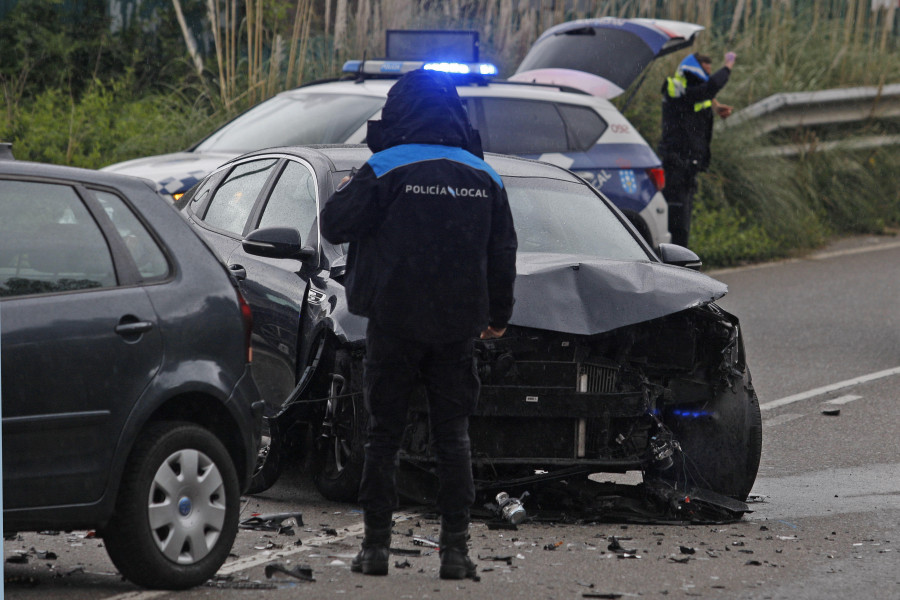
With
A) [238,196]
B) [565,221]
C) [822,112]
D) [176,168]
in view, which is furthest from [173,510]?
[822,112]

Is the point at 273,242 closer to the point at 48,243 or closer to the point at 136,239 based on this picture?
the point at 136,239

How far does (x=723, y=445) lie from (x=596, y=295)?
3.31 feet

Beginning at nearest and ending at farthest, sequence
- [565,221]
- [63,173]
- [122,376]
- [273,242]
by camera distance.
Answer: [122,376]
[63,173]
[273,242]
[565,221]

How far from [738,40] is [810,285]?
5981 millimetres

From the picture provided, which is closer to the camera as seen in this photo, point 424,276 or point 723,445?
point 424,276

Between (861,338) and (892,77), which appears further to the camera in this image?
(892,77)

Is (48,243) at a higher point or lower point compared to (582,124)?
higher

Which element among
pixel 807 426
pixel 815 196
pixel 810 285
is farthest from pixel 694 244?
pixel 807 426

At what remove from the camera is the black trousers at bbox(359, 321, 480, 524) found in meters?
5.49

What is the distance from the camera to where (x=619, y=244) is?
775cm

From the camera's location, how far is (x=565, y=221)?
7758mm

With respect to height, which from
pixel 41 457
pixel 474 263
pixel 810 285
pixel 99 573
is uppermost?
pixel 474 263

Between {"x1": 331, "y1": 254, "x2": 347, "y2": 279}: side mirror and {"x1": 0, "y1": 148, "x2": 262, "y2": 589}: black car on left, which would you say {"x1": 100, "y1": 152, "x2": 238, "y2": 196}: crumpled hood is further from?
{"x1": 0, "y1": 148, "x2": 262, "y2": 589}: black car on left

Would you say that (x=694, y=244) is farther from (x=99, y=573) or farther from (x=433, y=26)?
(x=99, y=573)
